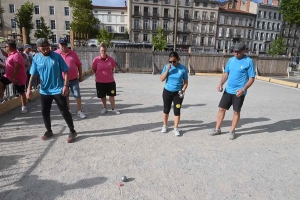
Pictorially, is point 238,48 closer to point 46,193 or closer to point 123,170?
point 123,170

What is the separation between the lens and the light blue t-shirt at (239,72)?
4.04m

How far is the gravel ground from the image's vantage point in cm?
273

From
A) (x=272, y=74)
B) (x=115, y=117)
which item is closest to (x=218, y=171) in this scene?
(x=115, y=117)

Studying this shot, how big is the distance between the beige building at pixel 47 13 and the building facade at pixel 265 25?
47965 mm

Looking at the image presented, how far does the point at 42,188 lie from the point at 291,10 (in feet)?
157

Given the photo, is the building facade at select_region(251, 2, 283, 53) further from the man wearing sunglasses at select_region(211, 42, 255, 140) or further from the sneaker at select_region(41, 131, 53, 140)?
the sneaker at select_region(41, 131, 53, 140)

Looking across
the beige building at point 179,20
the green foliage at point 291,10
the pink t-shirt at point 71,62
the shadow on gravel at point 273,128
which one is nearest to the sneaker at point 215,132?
the shadow on gravel at point 273,128

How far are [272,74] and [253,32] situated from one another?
44.5m

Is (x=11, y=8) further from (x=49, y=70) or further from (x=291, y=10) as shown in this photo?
(x=291, y=10)

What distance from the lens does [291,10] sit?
38.6 metres

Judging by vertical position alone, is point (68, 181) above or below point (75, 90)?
below

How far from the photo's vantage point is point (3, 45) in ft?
26.6

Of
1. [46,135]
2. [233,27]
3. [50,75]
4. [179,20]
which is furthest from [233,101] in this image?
[233,27]

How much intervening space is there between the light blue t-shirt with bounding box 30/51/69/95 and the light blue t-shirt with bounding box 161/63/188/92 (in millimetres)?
1933
